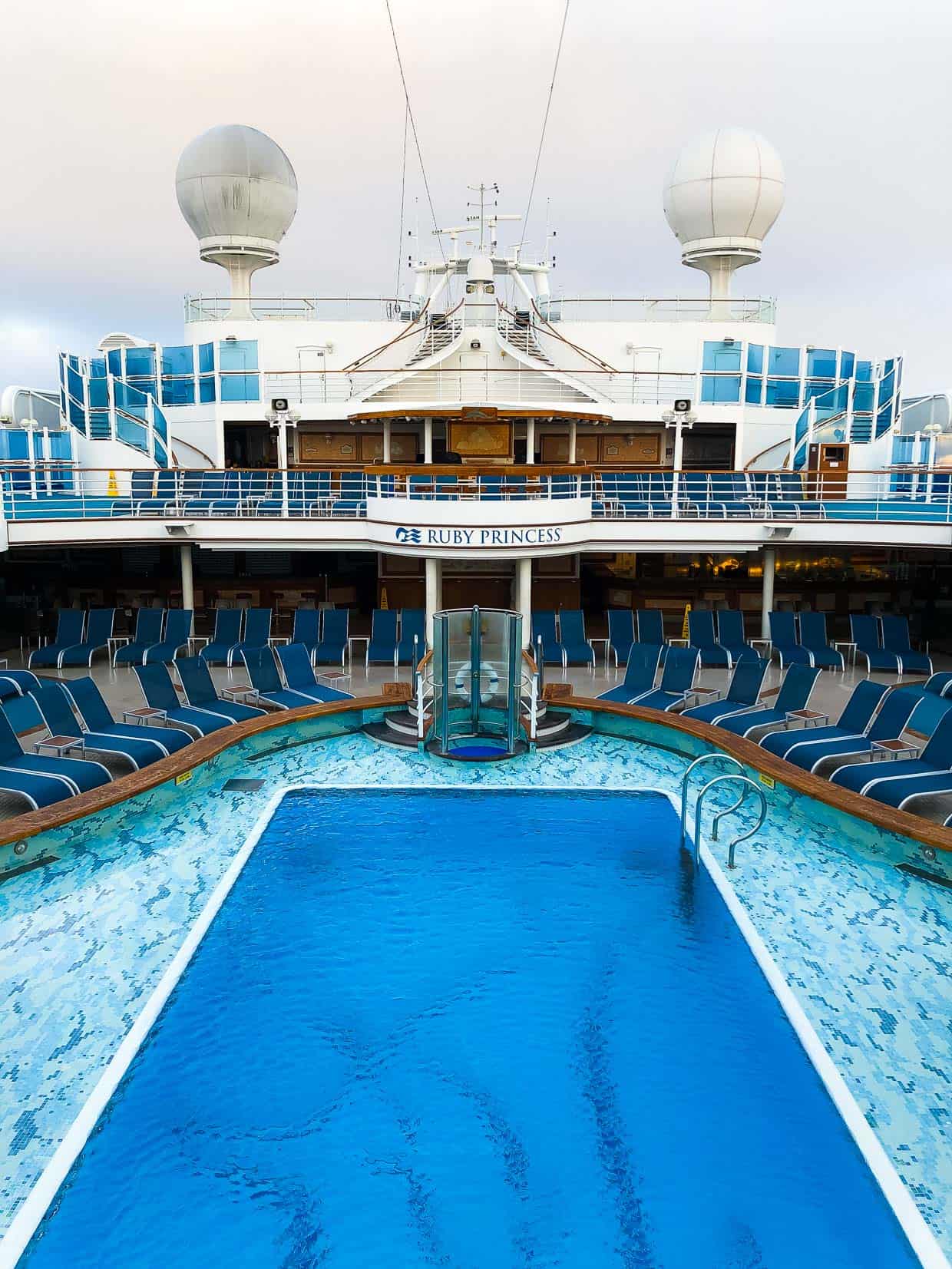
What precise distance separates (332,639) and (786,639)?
6599mm

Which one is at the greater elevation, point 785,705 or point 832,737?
point 785,705

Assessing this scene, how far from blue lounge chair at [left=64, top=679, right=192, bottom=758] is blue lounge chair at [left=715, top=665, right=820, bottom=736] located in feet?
18.1

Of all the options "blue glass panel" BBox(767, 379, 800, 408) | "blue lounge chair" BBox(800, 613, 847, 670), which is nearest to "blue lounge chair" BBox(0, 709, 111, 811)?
"blue lounge chair" BBox(800, 613, 847, 670)

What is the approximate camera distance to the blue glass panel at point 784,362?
18828mm

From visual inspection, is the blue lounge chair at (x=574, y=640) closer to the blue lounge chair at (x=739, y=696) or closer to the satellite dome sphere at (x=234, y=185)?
the blue lounge chair at (x=739, y=696)

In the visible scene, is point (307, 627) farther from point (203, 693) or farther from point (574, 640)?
point (574, 640)

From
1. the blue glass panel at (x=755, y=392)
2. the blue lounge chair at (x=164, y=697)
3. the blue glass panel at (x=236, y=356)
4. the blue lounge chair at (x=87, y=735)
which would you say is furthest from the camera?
the blue glass panel at (x=755, y=392)

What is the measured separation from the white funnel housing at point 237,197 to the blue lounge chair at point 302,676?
12.4m

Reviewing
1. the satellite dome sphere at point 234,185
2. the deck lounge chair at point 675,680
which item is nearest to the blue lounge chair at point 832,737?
the deck lounge chair at point 675,680

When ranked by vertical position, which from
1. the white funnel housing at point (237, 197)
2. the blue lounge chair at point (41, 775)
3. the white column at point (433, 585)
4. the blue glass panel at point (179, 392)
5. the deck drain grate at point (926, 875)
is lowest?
the deck drain grate at point (926, 875)

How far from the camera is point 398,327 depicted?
1884cm

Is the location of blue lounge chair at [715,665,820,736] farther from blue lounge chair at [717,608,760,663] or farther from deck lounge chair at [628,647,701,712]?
blue lounge chair at [717,608,760,663]

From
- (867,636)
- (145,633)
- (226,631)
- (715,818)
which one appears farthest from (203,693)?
(867,636)

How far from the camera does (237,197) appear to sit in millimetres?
19609
